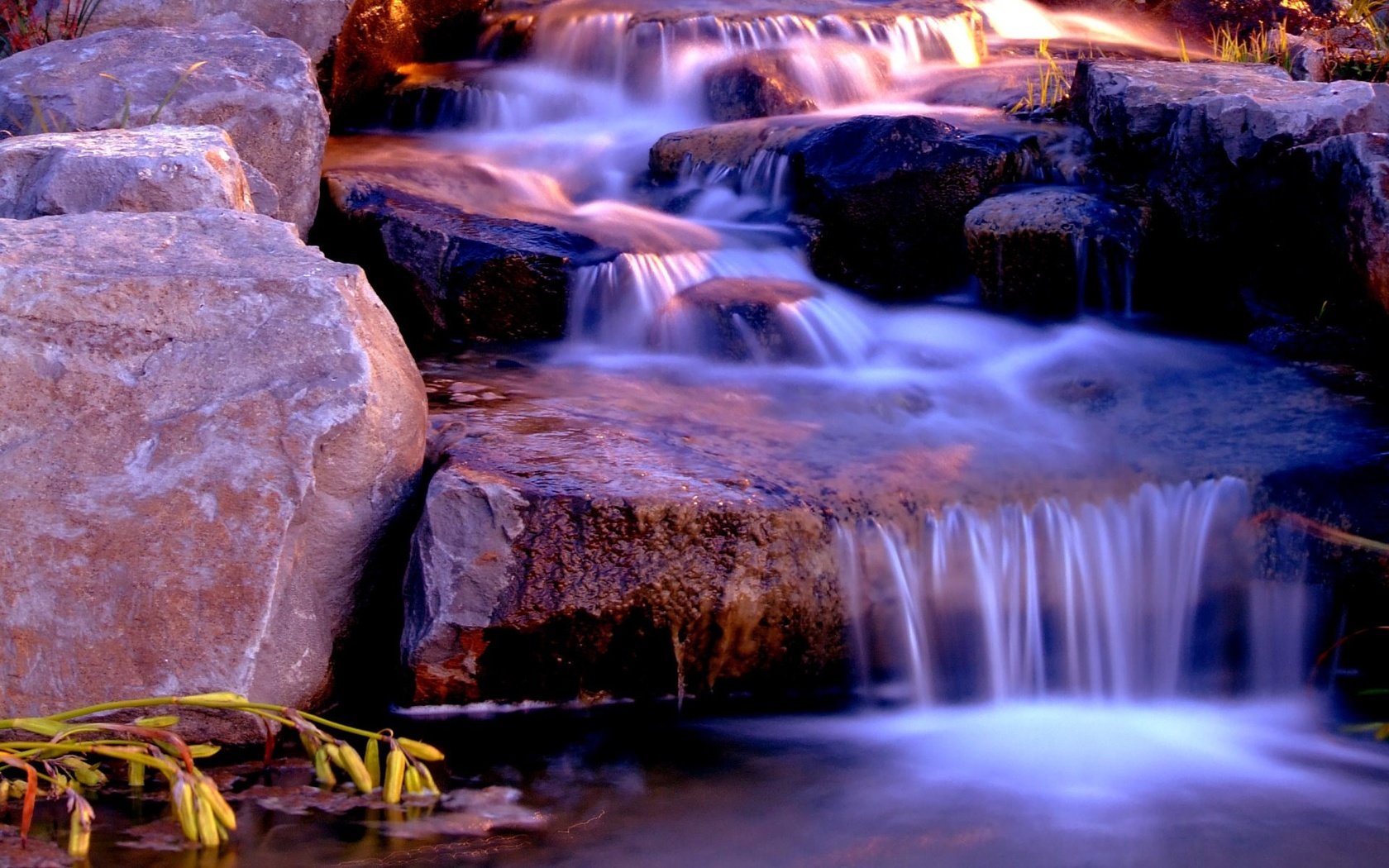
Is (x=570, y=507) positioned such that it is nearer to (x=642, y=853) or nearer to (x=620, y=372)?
(x=642, y=853)

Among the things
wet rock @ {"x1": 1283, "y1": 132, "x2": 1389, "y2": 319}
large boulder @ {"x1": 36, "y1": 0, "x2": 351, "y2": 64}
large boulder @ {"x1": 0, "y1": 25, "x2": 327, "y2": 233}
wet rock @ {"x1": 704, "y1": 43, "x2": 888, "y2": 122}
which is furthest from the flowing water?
wet rock @ {"x1": 704, "y1": 43, "x2": 888, "y2": 122}

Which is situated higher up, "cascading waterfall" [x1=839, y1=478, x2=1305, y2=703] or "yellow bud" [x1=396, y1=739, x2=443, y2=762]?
"yellow bud" [x1=396, y1=739, x2=443, y2=762]

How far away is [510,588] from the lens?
3.34m

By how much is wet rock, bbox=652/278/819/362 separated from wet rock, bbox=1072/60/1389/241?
185 centimetres

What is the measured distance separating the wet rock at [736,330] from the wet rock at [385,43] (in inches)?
120

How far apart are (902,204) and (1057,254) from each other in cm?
77

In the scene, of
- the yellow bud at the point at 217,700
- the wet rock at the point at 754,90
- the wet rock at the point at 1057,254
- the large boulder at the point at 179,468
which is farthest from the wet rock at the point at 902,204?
the yellow bud at the point at 217,700

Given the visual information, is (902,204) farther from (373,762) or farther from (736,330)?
(373,762)

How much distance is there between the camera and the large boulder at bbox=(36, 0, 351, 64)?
6758 millimetres

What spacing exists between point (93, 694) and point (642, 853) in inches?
48.7

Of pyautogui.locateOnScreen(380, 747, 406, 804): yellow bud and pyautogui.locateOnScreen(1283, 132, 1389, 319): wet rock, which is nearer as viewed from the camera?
pyautogui.locateOnScreen(380, 747, 406, 804): yellow bud

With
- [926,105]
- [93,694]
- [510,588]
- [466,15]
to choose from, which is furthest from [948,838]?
[466,15]

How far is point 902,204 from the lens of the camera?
6246mm

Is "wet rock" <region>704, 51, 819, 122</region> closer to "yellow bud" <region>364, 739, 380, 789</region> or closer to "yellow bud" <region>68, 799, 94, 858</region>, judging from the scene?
"yellow bud" <region>364, 739, 380, 789</region>
